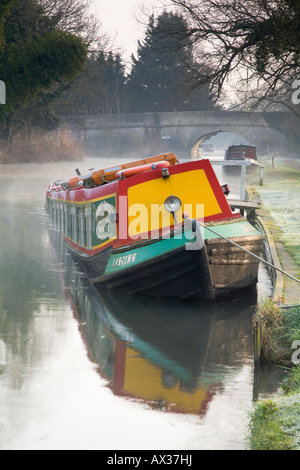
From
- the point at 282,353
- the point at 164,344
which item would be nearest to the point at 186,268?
the point at 164,344

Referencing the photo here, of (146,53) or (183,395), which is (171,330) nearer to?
(183,395)

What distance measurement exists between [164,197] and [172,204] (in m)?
0.58

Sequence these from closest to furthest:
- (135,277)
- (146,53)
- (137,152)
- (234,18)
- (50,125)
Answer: (135,277) < (234,18) < (50,125) < (137,152) < (146,53)

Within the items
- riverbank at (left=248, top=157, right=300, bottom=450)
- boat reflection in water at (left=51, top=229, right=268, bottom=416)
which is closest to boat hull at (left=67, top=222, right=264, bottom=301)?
boat reflection in water at (left=51, top=229, right=268, bottom=416)

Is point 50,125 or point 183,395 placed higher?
point 50,125

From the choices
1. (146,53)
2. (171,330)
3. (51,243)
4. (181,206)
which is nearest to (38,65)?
(51,243)

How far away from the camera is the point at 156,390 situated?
8.67 metres

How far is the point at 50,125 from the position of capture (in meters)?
48.5

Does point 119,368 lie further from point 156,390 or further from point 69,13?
point 69,13

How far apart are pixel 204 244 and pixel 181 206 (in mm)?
1457

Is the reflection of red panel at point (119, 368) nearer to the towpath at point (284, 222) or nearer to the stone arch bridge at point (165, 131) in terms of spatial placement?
the towpath at point (284, 222)

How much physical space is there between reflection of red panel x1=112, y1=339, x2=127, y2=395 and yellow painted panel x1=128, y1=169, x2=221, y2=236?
2849mm

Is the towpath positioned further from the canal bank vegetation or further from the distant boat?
the distant boat

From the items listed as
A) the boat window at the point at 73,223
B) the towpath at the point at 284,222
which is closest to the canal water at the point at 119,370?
the towpath at the point at 284,222
